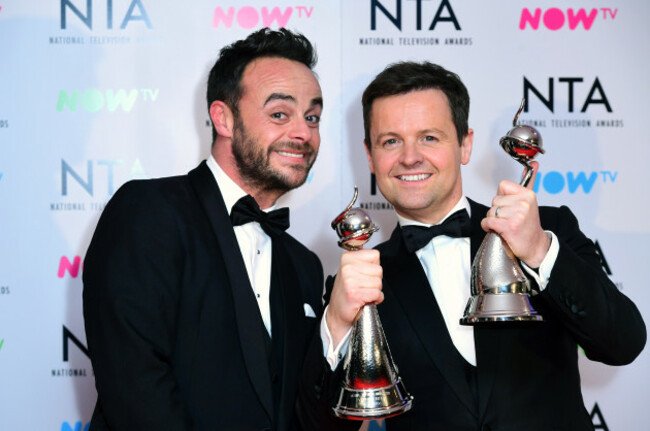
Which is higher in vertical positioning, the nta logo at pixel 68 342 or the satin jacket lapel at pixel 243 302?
the satin jacket lapel at pixel 243 302

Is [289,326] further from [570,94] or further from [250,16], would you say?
[570,94]

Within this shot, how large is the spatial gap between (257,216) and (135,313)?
0.59 metres

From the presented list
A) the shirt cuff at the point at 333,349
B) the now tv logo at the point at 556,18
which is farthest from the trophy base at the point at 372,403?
the now tv logo at the point at 556,18

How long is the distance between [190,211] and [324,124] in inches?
47.2

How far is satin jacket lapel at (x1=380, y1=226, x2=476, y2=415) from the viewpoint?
2070mm

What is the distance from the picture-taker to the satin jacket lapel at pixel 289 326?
2184 millimetres

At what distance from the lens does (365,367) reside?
71.0 inches

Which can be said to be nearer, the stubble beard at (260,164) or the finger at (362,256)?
the finger at (362,256)

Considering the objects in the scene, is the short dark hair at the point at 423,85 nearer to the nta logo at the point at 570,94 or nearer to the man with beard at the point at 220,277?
the man with beard at the point at 220,277

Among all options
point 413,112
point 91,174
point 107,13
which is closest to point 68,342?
point 91,174

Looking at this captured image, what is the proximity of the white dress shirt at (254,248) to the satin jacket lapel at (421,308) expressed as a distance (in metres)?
0.42

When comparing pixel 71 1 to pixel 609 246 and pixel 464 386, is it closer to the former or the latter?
pixel 464 386

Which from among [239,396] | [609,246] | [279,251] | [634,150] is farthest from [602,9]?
[239,396]

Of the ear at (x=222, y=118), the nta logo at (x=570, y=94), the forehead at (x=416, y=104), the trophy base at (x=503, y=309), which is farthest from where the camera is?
the nta logo at (x=570, y=94)
